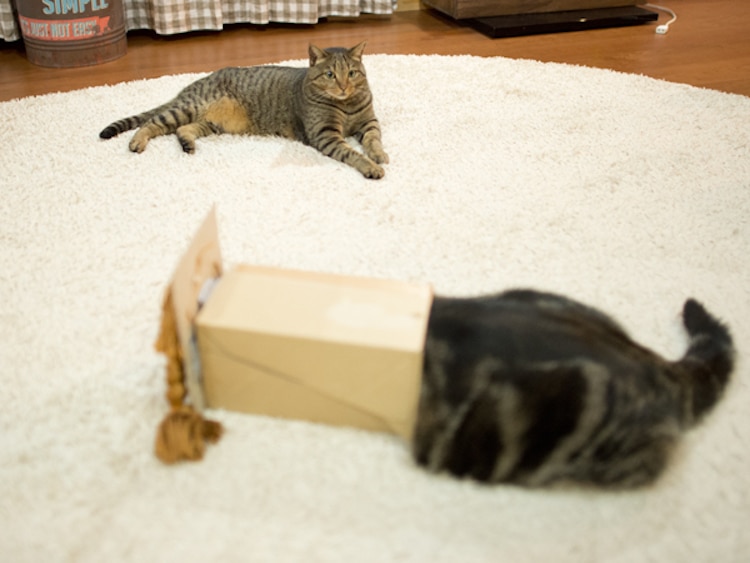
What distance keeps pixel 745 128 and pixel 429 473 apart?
181cm

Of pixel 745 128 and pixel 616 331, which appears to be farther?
pixel 745 128

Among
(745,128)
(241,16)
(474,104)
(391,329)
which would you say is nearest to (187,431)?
(391,329)

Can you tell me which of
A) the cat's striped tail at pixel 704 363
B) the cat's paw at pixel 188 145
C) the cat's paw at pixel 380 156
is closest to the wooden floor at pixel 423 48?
the cat's paw at pixel 188 145

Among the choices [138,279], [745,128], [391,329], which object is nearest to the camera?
[391,329]

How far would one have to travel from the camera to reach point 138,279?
4.85 feet

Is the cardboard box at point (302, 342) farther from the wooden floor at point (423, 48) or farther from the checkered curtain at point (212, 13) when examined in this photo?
the checkered curtain at point (212, 13)

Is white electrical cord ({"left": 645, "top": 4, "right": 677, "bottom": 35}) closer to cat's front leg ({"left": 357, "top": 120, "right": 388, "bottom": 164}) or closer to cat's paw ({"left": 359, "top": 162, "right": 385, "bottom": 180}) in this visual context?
cat's front leg ({"left": 357, "top": 120, "right": 388, "bottom": 164})

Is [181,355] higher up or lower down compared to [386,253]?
higher up

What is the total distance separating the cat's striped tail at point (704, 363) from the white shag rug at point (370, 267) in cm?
4

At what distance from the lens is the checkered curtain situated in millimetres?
2938

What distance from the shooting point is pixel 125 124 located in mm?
2094

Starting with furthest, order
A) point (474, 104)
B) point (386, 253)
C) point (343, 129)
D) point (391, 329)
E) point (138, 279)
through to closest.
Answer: point (474, 104) < point (343, 129) < point (386, 253) < point (138, 279) < point (391, 329)

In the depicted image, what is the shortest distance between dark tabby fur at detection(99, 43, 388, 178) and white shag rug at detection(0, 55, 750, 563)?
0.07 m

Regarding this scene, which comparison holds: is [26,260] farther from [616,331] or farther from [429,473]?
[616,331]
